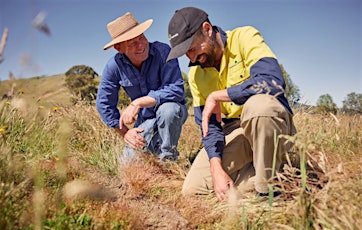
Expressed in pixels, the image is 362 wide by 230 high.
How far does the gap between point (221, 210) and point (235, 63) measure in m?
1.05

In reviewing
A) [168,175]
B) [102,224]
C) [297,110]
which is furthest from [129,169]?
[297,110]

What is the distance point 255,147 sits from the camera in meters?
2.34

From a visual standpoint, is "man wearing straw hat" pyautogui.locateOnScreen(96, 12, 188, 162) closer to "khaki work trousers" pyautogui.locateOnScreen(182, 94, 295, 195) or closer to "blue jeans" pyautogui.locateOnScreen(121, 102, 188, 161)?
"blue jeans" pyautogui.locateOnScreen(121, 102, 188, 161)

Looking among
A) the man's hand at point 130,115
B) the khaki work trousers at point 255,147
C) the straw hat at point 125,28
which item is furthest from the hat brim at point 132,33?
the khaki work trousers at point 255,147

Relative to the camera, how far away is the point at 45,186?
2.16m

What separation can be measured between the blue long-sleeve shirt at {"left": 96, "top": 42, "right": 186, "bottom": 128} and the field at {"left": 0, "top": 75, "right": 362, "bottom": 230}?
34cm

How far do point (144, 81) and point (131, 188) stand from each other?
1.30m

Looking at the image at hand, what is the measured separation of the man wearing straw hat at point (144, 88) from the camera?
3270 mm

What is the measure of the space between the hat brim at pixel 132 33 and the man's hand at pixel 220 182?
1396 mm

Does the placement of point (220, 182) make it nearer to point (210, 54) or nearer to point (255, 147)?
point (255, 147)

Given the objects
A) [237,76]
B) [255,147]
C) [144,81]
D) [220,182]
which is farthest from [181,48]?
[144,81]

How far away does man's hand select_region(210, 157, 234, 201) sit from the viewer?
8.29 ft

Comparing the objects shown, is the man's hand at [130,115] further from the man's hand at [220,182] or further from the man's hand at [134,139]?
the man's hand at [220,182]

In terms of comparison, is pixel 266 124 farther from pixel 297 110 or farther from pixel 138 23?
pixel 297 110
